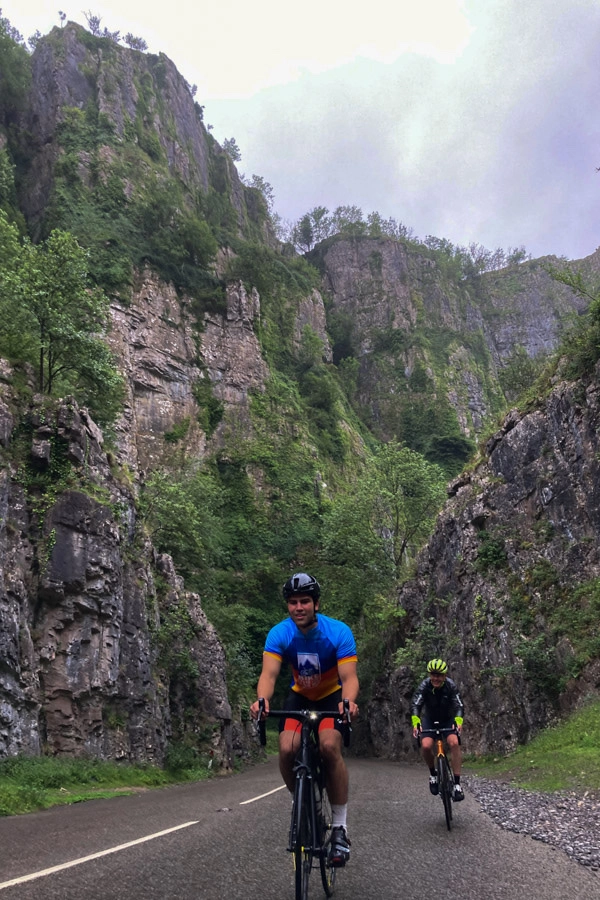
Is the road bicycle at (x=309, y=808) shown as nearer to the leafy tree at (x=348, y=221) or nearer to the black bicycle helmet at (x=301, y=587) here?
the black bicycle helmet at (x=301, y=587)

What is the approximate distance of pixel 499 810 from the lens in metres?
7.88

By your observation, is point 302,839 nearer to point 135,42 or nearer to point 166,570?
point 166,570

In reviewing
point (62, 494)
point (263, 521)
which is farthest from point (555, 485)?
point (263, 521)

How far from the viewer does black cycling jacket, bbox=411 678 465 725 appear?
8086 millimetres

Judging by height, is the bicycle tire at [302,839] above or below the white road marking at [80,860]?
above

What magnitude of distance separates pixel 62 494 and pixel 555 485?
15.6 metres

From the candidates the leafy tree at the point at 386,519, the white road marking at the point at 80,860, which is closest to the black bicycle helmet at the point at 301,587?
the white road marking at the point at 80,860

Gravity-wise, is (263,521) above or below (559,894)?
above

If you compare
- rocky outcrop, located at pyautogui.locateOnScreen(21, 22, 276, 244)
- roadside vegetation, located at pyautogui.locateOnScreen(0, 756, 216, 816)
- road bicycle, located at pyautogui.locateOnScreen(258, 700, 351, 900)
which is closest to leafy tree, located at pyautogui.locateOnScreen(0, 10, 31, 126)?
rocky outcrop, located at pyautogui.locateOnScreen(21, 22, 276, 244)

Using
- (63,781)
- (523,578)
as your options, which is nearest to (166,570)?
(63,781)

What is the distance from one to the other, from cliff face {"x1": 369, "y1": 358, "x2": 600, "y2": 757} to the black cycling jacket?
8228 millimetres

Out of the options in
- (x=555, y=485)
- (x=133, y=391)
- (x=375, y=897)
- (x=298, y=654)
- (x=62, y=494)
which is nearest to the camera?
(x=375, y=897)

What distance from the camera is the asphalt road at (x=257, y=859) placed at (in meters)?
4.18

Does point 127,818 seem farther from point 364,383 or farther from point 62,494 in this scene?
point 364,383
